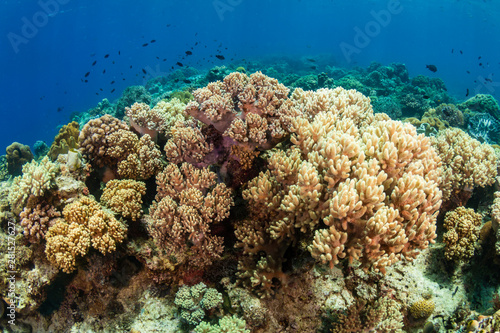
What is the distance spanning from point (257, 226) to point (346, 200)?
1733 mm

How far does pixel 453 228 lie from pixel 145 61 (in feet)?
474

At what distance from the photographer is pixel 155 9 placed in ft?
423

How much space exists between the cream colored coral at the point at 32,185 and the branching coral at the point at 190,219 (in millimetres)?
2213

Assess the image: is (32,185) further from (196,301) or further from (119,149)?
(196,301)

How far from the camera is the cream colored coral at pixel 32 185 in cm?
457

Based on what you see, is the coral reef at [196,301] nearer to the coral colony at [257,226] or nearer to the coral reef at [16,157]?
the coral colony at [257,226]

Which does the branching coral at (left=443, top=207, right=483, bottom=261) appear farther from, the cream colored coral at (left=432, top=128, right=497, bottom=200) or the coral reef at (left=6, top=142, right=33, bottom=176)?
the coral reef at (left=6, top=142, right=33, bottom=176)

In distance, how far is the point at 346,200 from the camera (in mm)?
2744

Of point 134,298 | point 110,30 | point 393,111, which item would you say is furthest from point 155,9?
point 134,298

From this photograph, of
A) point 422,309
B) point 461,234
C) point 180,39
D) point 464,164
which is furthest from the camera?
point 180,39

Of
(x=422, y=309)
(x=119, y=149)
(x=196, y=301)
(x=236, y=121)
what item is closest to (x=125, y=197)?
(x=119, y=149)

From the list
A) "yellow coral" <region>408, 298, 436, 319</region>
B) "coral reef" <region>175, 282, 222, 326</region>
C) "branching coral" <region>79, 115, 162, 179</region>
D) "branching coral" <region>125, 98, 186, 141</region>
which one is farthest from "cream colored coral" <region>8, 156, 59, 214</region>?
"yellow coral" <region>408, 298, 436, 319</region>

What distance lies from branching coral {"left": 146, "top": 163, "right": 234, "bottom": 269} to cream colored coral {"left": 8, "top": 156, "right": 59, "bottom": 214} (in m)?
2.21

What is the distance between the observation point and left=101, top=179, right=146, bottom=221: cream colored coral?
462 cm
